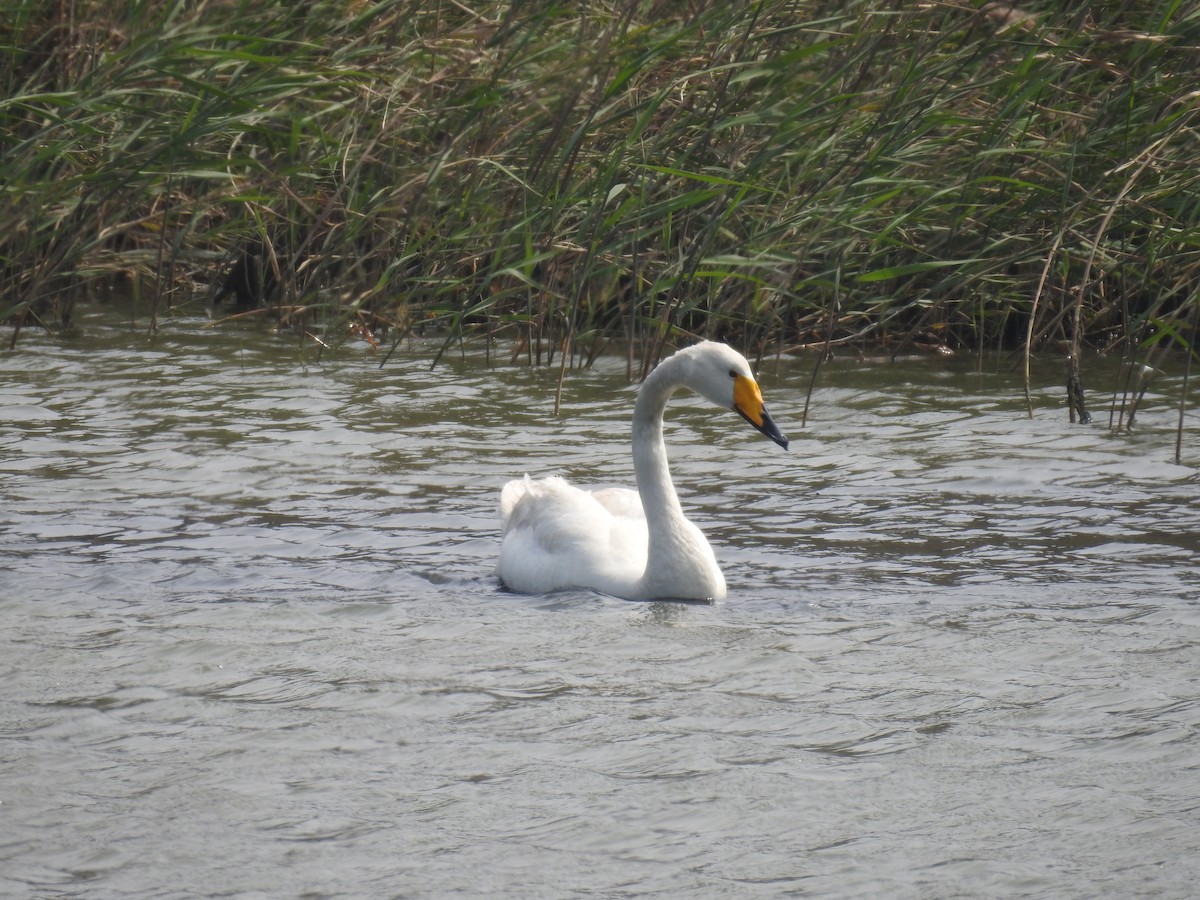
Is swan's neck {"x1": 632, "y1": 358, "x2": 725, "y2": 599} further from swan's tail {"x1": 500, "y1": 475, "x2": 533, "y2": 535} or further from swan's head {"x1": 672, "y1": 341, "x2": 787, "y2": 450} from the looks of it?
swan's tail {"x1": 500, "y1": 475, "x2": 533, "y2": 535}

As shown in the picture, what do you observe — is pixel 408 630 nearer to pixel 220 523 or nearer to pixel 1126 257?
pixel 220 523

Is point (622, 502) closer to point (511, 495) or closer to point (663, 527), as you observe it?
point (511, 495)

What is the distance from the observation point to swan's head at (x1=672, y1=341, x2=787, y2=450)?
5.72 meters

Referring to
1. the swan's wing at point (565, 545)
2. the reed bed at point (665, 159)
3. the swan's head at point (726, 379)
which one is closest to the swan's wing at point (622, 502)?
the swan's wing at point (565, 545)

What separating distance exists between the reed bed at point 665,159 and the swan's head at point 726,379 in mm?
1454

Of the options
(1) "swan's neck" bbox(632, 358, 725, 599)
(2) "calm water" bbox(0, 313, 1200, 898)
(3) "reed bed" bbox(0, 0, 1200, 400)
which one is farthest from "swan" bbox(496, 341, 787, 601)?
(3) "reed bed" bbox(0, 0, 1200, 400)

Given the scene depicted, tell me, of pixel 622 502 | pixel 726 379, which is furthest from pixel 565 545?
pixel 726 379

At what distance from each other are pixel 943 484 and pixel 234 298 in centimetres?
559

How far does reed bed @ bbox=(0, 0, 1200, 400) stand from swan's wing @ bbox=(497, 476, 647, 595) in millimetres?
1655

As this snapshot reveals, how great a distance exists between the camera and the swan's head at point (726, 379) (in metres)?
5.72

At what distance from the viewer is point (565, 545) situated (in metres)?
5.86

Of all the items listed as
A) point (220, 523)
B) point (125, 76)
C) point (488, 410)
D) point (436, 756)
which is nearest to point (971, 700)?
point (436, 756)

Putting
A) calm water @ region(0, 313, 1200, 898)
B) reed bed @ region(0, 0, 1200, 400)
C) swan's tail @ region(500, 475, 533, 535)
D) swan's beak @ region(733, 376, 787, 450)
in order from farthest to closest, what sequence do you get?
1. reed bed @ region(0, 0, 1200, 400)
2. swan's tail @ region(500, 475, 533, 535)
3. swan's beak @ region(733, 376, 787, 450)
4. calm water @ region(0, 313, 1200, 898)

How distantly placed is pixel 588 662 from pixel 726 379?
1.21 metres
